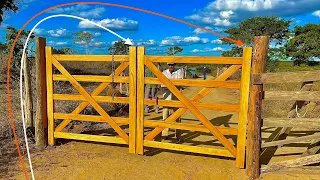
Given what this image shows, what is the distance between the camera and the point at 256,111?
4457 millimetres

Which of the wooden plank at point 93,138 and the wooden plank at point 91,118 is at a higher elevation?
the wooden plank at point 91,118

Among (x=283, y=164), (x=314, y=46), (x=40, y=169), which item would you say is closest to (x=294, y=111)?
(x=283, y=164)

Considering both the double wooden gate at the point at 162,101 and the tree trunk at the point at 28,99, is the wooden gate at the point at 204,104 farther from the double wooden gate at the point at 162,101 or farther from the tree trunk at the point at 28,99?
the tree trunk at the point at 28,99

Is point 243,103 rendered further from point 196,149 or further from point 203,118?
point 196,149

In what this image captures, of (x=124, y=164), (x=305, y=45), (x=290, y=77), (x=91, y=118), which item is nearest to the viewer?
(x=290, y=77)

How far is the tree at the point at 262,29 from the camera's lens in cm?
3541

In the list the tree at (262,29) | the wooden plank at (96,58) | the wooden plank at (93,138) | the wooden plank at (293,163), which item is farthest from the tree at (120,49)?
the tree at (262,29)

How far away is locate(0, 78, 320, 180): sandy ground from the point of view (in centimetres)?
463

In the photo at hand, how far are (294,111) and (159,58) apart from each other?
9.26ft

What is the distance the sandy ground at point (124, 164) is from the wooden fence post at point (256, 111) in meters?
0.25

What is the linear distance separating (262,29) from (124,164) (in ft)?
117

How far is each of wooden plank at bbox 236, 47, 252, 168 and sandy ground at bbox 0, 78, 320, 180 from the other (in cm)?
30

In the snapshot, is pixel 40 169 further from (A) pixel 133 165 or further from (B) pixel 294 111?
(B) pixel 294 111

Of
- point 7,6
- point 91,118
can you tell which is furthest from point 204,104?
point 7,6
